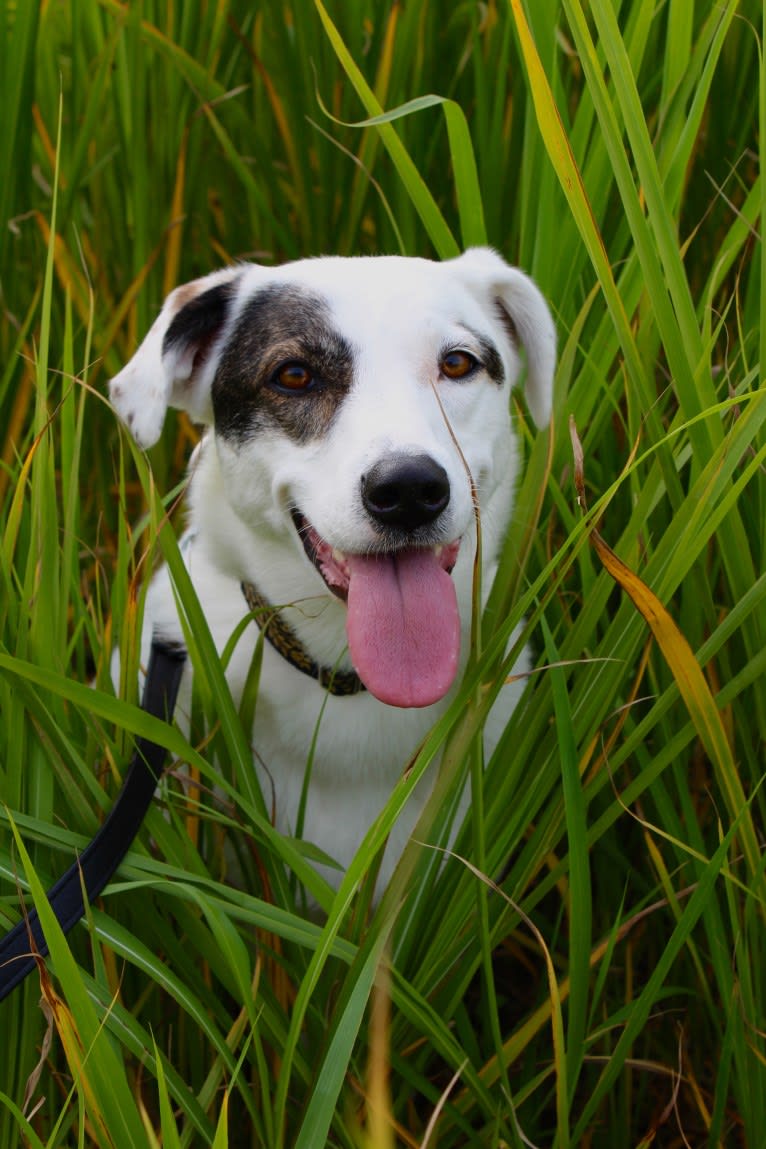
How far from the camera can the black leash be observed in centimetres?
144

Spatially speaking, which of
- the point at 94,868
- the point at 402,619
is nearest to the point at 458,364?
the point at 402,619

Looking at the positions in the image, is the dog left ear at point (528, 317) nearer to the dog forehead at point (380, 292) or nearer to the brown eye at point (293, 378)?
the dog forehead at point (380, 292)

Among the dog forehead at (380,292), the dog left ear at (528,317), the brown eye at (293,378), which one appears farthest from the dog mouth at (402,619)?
the dog left ear at (528,317)

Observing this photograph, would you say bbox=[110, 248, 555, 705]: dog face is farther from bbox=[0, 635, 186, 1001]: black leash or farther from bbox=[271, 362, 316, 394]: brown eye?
bbox=[0, 635, 186, 1001]: black leash

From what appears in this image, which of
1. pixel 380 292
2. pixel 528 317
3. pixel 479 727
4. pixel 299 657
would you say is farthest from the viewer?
pixel 528 317

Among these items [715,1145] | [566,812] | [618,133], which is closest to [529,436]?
[618,133]

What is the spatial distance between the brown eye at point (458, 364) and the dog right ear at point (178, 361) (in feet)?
1.53

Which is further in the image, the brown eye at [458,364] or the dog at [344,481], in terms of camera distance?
the brown eye at [458,364]

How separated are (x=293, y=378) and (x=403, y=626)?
513mm

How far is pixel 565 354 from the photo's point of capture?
1.78 m

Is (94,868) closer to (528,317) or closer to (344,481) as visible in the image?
(344,481)

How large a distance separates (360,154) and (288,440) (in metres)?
0.93

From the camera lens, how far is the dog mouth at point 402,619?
1.74 meters

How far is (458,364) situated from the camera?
2027 millimetres
